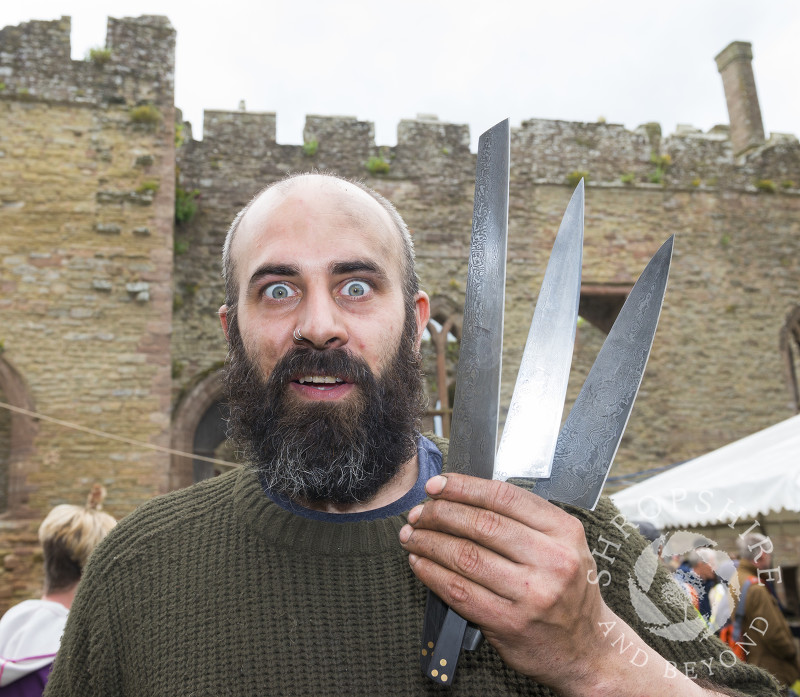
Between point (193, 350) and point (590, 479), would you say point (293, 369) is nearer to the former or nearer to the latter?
point (590, 479)

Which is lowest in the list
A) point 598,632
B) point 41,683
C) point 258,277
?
point 41,683

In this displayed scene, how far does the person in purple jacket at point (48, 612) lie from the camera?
9.24 feet

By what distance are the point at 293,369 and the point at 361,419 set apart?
18 centimetres

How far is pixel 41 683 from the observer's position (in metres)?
2.83

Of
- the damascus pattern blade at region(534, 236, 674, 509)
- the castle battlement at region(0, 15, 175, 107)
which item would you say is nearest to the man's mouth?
the damascus pattern blade at region(534, 236, 674, 509)

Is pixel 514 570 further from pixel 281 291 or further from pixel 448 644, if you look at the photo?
pixel 281 291

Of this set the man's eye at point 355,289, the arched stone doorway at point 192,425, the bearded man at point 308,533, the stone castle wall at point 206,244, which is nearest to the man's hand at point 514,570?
the bearded man at point 308,533

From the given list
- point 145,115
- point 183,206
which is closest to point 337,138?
point 183,206

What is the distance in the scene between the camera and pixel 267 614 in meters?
1.44

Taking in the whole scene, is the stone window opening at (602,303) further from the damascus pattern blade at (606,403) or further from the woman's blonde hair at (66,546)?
the damascus pattern blade at (606,403)

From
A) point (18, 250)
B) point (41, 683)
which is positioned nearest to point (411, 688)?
point (41, 683)

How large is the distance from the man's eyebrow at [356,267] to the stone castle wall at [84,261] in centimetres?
717

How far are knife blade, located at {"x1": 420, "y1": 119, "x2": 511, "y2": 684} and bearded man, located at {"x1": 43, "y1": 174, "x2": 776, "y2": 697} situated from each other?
26 centimetres

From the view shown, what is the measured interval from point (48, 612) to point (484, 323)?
2.89 metres
